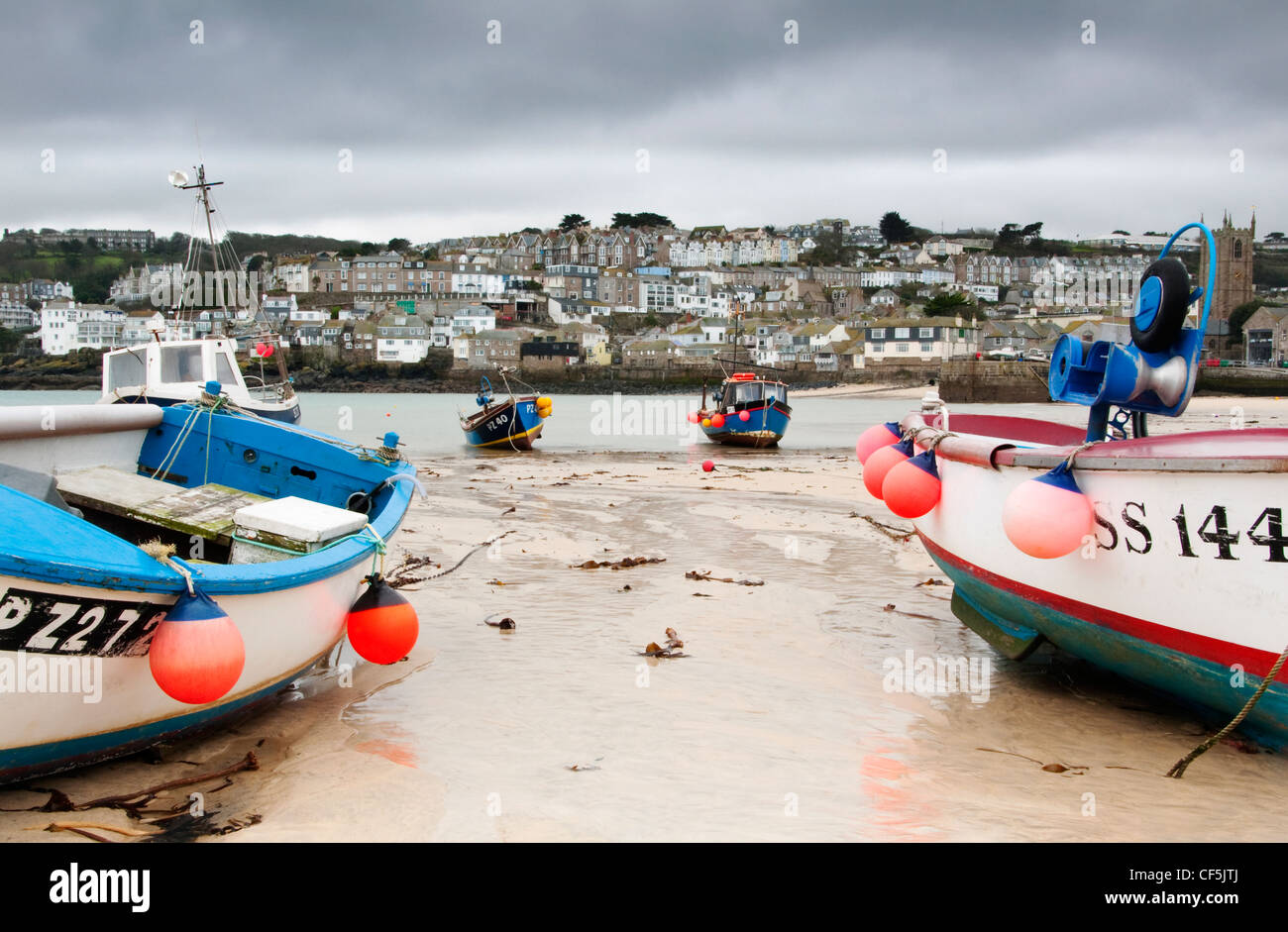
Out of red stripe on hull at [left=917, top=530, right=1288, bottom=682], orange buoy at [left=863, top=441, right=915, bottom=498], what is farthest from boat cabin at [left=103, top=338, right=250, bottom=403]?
red stripe on hull at [left=917, top=530, right=1288, bottom=682]

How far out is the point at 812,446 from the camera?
33969 mm

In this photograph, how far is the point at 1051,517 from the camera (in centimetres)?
518

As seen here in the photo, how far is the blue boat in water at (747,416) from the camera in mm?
31922

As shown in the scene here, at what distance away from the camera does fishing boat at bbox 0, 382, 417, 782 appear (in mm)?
4082

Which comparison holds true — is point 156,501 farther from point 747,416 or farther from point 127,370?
point 747,416

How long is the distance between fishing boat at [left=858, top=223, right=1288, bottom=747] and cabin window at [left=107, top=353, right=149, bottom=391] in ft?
44.6

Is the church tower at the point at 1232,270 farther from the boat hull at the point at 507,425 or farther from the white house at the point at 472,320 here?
the boat hull at the point at 507,425

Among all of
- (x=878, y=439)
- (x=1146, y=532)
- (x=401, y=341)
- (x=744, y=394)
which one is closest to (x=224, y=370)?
(x=878, y=439)

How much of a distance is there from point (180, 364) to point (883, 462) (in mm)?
12292

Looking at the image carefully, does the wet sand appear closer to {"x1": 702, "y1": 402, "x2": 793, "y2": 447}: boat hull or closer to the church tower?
{"x1": 702, "y1": 402, "x2": 793, "y2": 447}: boat hull
